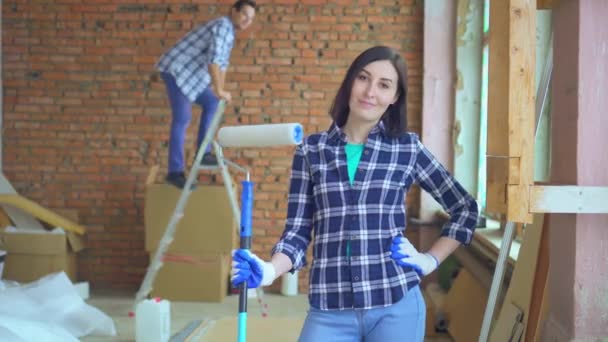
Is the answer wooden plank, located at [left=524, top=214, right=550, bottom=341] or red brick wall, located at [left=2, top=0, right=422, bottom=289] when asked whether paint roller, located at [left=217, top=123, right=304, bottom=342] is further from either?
red brick wall, located at [left=2, top=0, right=422, bottom=289]

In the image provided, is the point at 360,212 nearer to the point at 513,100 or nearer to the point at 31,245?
the point at 513,100

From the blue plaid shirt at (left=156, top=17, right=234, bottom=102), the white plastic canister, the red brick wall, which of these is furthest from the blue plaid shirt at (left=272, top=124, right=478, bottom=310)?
the red brick wall

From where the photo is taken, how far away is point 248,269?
1292 millimetres

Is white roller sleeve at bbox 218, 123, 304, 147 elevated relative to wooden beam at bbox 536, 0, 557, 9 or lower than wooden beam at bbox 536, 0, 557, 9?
lower

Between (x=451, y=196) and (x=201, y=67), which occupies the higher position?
(x=201, y=67)

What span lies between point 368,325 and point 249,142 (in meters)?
0.51

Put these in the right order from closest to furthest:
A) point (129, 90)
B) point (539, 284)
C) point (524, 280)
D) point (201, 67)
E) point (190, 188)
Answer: point (539, 284) → point (524, 280) → point (201, 67) → point (190, 188) → point (129, 90)

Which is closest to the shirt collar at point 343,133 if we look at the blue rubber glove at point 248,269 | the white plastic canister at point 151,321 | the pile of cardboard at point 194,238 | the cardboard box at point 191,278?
the blue rubber glove at point 248,269

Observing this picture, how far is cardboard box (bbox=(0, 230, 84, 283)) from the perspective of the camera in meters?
4.49

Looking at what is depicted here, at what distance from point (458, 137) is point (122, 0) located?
9.48 ft

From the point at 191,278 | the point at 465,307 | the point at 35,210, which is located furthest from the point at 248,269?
the point at 35,210

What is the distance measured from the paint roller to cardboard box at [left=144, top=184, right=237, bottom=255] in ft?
9.81

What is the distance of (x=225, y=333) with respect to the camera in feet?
10.4

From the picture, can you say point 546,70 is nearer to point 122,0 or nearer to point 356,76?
point 356,76
